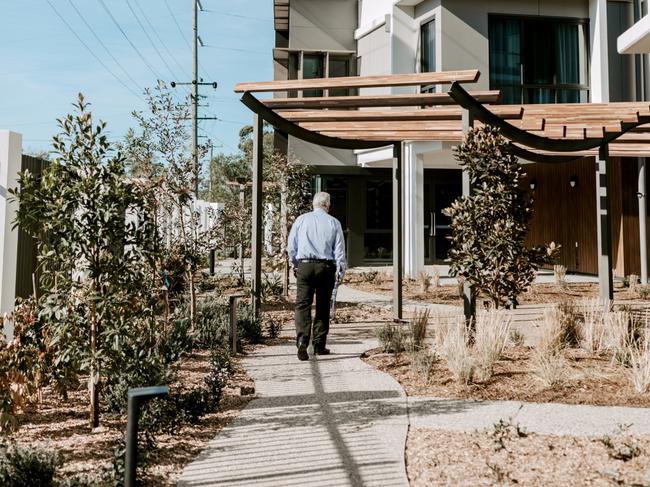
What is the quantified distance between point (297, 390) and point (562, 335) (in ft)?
10.6

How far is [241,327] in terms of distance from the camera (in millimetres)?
7125

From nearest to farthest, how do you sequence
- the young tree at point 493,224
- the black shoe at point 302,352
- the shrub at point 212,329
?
1. the black shoe at point 302,352
2. the young tree at point 493,224
3. the shrub at point 212,329

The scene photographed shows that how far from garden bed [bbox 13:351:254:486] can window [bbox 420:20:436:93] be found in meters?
12.9

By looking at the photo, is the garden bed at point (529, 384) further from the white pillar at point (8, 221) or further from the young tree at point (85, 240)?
the white pillar at point (8, 221)

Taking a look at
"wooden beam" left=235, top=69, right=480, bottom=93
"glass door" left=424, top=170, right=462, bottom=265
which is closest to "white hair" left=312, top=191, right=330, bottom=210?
"wooden beam" left=235, top=69, right=480, bottom=93

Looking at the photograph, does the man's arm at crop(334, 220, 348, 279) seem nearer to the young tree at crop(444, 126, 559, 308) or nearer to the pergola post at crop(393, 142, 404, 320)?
the young tree at crop(444, 126, 559, 308)

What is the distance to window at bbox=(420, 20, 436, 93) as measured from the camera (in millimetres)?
15617

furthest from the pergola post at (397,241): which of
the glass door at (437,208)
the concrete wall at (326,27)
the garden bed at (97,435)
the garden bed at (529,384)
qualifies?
the glass door at (437,208)

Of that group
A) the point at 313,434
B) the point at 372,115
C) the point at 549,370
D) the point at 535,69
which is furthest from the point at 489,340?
the point at 535,69

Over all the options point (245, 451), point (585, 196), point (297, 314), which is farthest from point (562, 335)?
point (585, 196)

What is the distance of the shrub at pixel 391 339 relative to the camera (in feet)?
21.0

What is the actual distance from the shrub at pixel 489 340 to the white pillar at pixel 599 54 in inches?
454

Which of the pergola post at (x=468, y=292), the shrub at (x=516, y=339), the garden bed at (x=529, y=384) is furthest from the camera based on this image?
the pergola post at (x=468, y=292)

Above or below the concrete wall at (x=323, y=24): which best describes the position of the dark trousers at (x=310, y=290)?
below
